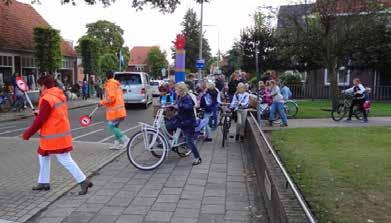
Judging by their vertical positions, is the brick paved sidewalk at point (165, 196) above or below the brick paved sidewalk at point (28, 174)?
below

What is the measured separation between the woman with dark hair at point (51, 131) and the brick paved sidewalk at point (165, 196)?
426 millimetres

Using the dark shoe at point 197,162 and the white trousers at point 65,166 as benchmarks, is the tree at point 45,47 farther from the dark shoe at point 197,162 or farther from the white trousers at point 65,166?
the white trousers at point 65,166

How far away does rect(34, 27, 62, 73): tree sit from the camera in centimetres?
2978

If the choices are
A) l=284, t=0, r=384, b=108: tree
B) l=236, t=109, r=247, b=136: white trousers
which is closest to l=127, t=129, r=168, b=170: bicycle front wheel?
l=236, t=109, r=247, b=136: white trousers

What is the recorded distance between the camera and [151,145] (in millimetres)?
9070

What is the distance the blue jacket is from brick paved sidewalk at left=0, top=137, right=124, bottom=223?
1627 mm

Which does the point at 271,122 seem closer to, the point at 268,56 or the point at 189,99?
the point at 189,99

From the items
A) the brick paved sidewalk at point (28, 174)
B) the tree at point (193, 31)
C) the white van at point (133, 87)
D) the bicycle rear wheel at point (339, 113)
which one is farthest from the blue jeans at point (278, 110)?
the tree at point (193, 31)

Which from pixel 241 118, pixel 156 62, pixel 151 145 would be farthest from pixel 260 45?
pixel 156 62

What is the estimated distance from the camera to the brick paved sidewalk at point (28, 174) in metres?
6.38

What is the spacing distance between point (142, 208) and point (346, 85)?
1232 inches

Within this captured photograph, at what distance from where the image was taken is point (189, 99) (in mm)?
9289

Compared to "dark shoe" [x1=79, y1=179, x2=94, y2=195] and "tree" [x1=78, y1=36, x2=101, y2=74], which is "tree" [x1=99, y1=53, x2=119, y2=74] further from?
"dark shoe" [x1=79, y1=179, x2=94, y2=195]

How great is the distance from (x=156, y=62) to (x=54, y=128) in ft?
305
